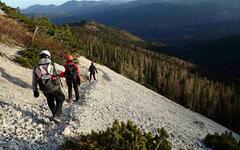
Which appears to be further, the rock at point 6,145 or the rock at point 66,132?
the rock at point 66,132

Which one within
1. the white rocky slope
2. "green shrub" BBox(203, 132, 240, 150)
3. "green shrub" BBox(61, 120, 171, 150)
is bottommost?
"green shrub" BBox(203, 132, 240, 150)

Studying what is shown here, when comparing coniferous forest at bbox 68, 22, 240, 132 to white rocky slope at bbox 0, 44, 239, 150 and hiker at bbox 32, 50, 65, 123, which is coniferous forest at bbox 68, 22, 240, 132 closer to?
white rocky slope at bbox 0, 44, 239, 150

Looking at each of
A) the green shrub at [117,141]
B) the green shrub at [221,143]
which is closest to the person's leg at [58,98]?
the green shrub at [117,141]

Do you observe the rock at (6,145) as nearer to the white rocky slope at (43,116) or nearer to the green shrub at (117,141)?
the white rocky slope at (43,116)

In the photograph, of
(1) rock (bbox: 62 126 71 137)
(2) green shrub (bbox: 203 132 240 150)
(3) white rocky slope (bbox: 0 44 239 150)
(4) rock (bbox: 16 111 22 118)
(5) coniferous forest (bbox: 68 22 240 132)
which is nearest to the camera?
(3) white rocky slope (bbox: 0 44 239 150)

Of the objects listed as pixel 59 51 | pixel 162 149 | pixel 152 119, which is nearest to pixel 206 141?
pixel 152 119

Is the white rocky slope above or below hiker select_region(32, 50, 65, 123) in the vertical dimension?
below

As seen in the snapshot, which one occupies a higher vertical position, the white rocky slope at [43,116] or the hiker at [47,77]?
the hiker at [47,77]

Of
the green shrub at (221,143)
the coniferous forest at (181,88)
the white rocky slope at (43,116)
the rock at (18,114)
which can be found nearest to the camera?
the white rocky slope at (43,116)

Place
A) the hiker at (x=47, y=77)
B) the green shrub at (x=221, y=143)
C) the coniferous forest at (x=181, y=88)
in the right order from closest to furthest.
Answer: the hiker at (x=47, y=77), the green shrub at (x=221, y=143), the coniferous forest at (x=181, y=88)

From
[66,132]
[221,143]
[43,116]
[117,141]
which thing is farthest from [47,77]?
[221,143]

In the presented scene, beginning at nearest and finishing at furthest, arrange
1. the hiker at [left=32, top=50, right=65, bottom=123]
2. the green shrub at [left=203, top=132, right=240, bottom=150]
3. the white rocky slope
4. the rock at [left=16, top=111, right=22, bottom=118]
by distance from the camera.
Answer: the white rocky slope < the hiker at [left=32, top=50, right=65, bottom=123] < the rock at [left=16, top=111, right=22, bottom=118] < the green shrub at [left=203, top=132, right=240, bottom=150]

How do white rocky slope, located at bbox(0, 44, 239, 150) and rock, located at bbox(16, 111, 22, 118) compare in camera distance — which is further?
rock, located at bbox(16, 111, 22, 118)

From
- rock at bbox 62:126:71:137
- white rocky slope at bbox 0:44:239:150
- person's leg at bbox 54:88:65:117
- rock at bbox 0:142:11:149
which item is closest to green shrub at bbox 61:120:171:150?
white rocky slope at bbox 0:44:239:150
